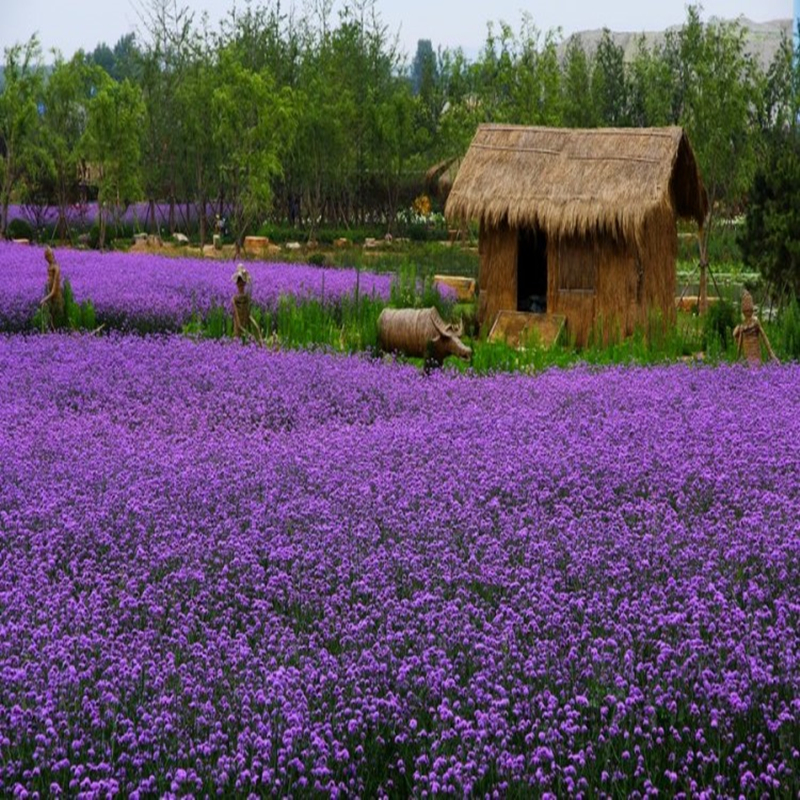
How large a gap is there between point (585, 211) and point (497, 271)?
152 cm

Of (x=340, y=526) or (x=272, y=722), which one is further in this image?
(x=340, y=526)

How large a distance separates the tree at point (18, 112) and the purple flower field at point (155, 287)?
446 inches

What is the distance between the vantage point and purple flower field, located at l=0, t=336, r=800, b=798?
3887 millimetres

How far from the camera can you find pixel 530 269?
62.0 ft

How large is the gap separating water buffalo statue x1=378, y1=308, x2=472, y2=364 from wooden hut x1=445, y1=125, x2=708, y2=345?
3.05 m

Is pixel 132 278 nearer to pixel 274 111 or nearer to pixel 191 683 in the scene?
pixel 274 111

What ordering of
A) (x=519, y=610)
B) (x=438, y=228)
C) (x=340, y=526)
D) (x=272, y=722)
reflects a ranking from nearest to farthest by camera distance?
(x=272, y=722) < (x=519, y=610) < (x=340, y=526) < (x=438, y=228)

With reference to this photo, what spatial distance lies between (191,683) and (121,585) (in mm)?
1232

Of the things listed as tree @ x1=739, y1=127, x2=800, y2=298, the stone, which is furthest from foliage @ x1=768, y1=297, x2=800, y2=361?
the stone

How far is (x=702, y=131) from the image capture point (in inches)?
1087

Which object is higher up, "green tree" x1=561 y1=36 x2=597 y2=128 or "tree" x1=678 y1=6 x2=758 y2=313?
"green tree" x1=561 y1=36 x2=597 y2=128

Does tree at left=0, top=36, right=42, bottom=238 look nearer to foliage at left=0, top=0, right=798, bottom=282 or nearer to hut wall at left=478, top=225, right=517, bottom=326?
foliage at left=0, top=0, right=798, bottom=282

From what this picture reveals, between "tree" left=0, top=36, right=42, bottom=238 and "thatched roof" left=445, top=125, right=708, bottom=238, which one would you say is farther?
"tree" left=0, top=36, right=42, bottom=238

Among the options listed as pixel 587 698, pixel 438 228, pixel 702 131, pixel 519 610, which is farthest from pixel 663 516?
pixel 438 228
